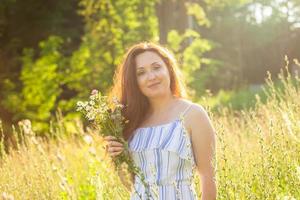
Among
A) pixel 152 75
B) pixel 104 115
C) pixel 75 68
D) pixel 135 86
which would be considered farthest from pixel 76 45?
pixel 104 115

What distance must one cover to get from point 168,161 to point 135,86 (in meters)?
0.50

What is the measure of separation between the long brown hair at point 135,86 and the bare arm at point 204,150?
0.34 m

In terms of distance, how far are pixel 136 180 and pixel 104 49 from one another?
28.6 feet

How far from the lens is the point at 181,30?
1328 cm

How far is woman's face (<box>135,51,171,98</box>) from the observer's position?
3258 millimetres

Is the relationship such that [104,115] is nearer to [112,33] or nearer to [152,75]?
[152,75]

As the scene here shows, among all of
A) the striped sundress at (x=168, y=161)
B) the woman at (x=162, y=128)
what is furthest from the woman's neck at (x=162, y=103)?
the striped sundress at (x=168, y=161)

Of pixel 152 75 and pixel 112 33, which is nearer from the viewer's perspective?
pixel 152 75

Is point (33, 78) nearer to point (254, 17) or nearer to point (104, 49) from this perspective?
point (104, 49)

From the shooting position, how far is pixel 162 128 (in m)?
3.21

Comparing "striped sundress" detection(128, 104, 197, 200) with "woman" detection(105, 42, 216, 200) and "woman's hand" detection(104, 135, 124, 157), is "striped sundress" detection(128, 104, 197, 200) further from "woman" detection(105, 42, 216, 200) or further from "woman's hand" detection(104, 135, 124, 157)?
"woman's hand" detection(104, 135, 124, 157)

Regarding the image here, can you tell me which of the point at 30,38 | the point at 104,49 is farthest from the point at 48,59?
the point at 30,38

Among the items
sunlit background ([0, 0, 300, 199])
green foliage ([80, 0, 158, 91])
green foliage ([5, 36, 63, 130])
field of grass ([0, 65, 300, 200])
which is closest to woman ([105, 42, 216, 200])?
field of grass ([0, 65, 300, 200])

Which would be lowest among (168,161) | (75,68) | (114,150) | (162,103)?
(168,161)
